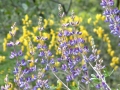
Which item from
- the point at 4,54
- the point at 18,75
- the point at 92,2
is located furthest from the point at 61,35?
the point at 92,2

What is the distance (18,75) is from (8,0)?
3.82 meters

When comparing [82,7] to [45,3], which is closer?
[45,3]

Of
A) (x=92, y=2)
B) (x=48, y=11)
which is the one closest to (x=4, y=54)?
(x=48, y=11)

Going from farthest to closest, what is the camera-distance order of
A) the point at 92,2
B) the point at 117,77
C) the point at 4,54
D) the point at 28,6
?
1. the point at 92,2
2. the point at 117,77
3. the point at 28,6
4. the point at 4,54

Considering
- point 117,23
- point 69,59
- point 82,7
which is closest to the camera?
point 117,23

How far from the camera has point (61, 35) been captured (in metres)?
4.00

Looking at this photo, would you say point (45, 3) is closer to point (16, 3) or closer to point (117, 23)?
point (16, 3)

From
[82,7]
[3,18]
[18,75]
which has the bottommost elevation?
[18,75]

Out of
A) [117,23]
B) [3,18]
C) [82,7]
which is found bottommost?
[117,23]

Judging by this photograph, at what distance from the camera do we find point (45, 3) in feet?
25.8

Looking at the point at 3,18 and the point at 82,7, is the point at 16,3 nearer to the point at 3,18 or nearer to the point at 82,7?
the point at 3,18

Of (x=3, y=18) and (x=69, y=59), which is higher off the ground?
(x=3, y=18)

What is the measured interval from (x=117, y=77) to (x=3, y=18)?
115 inches

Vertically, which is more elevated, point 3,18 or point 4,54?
point 3,18
